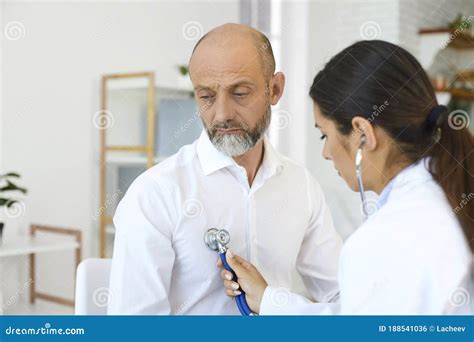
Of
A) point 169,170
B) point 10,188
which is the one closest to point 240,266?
point 169,170

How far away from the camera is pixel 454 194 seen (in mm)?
803

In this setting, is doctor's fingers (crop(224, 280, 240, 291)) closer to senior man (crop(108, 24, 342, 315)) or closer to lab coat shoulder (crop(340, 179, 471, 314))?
senior man (crop(108, 24, 342, 315))

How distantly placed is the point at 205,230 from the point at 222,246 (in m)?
0.06

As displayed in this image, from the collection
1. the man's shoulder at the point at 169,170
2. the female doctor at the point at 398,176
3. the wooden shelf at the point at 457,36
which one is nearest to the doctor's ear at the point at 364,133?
the female doctor at the point at 398,176

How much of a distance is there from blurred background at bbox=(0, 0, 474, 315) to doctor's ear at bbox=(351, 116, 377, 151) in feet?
6.00

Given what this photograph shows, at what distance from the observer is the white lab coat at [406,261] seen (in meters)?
0.73

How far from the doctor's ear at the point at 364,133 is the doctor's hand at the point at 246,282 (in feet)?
0.92

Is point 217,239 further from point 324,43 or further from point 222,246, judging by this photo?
point 324,43

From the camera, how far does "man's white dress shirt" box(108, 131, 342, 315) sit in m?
1.01

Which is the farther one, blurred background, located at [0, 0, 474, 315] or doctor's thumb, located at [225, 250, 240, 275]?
blurred background, located at [0, 0, 474, 315]

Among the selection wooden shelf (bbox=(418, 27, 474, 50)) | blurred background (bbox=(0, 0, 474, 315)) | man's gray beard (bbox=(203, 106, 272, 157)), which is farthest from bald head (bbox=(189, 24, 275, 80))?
wooden shelf (bbox=(418, 27, 474, 50))

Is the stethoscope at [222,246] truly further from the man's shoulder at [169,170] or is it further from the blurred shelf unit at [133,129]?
the blurred shelf unit at [133,129]

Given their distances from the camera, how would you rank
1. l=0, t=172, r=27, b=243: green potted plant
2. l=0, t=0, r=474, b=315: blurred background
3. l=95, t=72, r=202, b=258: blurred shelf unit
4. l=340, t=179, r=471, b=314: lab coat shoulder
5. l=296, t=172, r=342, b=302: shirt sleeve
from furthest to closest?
l=95, t=72, r=202, b=258: blurred shelf unit, l=0, t=0, r=474, b=315: blurred background, l=0, t=172, r=27, b=243: green potted plant, l=296, t=172, r=342, b=302: shirt sleeve, l=340, t=179, r=471, b=314: lab coat shoulder
